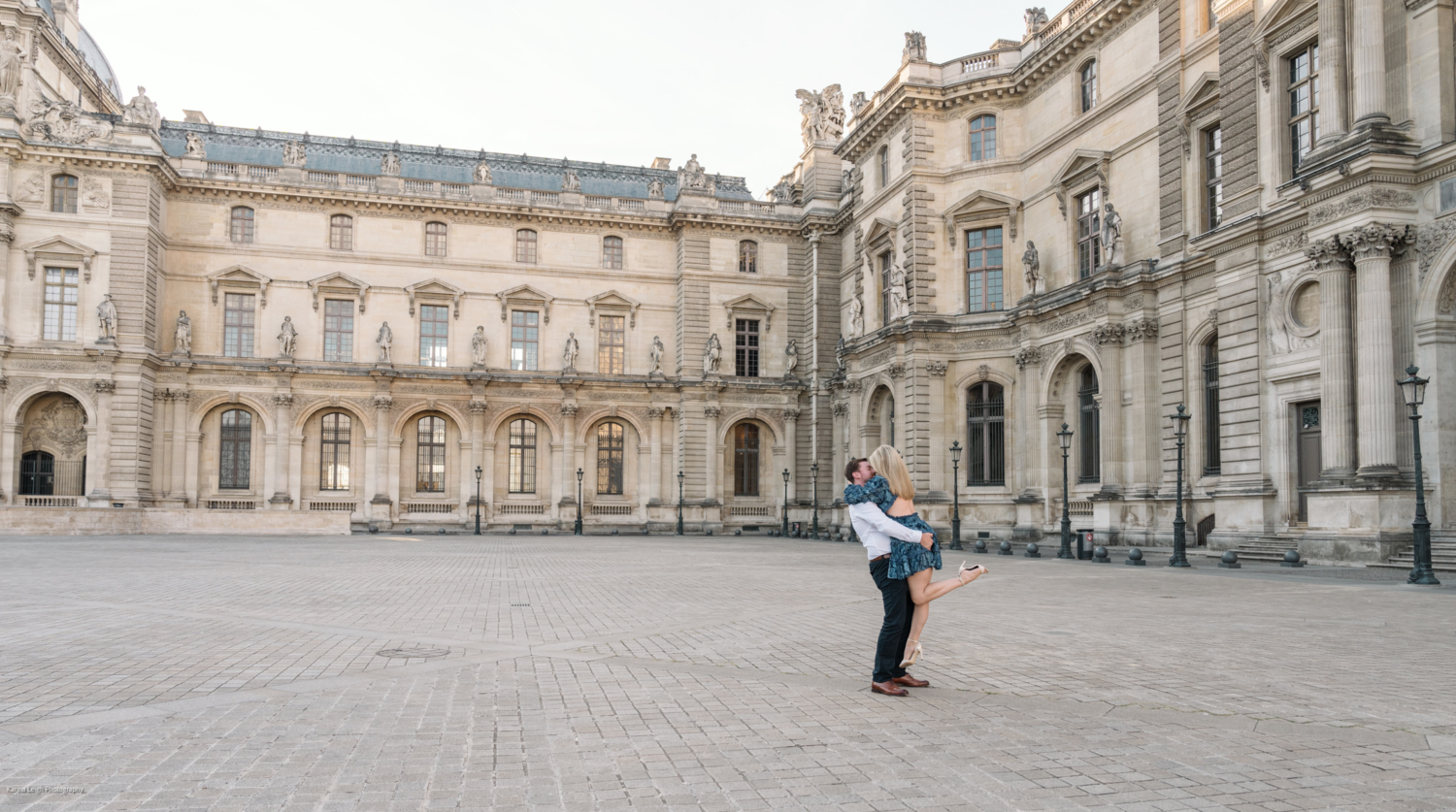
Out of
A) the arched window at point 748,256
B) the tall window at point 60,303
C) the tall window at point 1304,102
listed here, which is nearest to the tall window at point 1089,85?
the tall window at point 1304,102

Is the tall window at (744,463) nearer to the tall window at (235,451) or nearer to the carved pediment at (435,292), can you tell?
the carved pediment at (435,292)

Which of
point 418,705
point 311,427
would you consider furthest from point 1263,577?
point 311,427

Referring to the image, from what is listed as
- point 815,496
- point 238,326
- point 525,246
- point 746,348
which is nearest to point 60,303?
point 238,326

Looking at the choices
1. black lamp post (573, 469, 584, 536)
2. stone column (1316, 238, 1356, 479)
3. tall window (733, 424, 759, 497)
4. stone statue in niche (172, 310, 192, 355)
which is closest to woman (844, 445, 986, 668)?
stone column (1316, 238, 1356, 479)

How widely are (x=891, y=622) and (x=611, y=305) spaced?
4663cm

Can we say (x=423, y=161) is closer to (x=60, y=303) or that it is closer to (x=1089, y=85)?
(x=60, y=303)

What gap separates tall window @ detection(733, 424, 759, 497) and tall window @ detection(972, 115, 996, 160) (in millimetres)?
20514

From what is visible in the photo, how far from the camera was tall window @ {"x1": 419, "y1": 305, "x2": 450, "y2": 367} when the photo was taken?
5119 cm

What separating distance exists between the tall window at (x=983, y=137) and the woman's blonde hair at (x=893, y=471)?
111 ft

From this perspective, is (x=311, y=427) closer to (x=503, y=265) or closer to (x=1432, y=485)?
(x=503, y=265)

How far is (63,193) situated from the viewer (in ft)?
148

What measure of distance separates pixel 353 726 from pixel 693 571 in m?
14.8

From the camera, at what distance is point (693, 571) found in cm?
2131

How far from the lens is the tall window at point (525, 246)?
5266 centimetres
